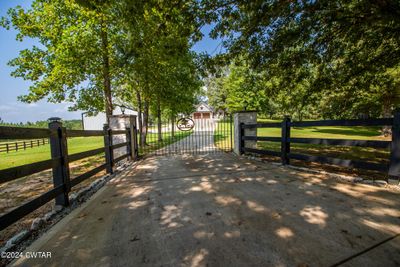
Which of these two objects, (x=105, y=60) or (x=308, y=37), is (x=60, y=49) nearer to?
(x=105, y=60)

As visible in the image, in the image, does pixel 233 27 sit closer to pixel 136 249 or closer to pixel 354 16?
pixel 354 16

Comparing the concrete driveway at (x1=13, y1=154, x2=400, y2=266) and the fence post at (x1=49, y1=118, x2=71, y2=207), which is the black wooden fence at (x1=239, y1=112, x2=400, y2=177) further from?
the fence post at (x1=49, y1=118, x2=71, y2=207)

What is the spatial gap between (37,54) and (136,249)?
10.9 meters

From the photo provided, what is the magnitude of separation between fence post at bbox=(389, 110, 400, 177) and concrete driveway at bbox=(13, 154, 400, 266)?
0.41 metres

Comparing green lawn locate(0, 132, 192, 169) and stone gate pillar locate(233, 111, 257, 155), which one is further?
A: green lawn locate(0, 132, 192, 169)

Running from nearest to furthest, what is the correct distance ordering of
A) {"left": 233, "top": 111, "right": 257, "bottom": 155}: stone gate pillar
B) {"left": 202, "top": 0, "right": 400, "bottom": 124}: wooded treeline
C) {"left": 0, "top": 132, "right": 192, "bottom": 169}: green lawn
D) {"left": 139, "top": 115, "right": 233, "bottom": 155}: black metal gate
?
1. {"left": 202, "top": 0, "right": 400, "bottom": 124}: wooded treeline
2. {"left": 233, "top": 111, "right": 257, "bottom": 155}: stone gate pillar
3. {"left": 139, "top": 115, "right": 233, "bottom": 155}: black metal gate
4. {"left": 0, "top": 132, "right": 192, "bottom": 169}: green lawn

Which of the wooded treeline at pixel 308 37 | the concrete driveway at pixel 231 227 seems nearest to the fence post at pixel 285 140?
the concrete driveway at pixel 231 227

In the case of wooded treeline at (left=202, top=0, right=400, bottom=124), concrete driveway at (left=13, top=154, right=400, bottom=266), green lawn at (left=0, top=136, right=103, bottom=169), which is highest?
wooded treeline at (left=202, top=0, right=400, bottom=124)

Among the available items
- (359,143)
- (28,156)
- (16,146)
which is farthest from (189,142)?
(16,146)

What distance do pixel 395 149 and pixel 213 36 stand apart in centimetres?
508

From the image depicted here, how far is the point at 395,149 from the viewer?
334 cm

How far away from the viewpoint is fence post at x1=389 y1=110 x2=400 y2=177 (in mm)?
3283

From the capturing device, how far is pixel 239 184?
4020 mm

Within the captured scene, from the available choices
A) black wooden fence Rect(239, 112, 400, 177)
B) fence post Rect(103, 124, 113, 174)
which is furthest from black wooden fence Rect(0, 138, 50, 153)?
black wooden fence Rect(239, 112, 400, 177)
